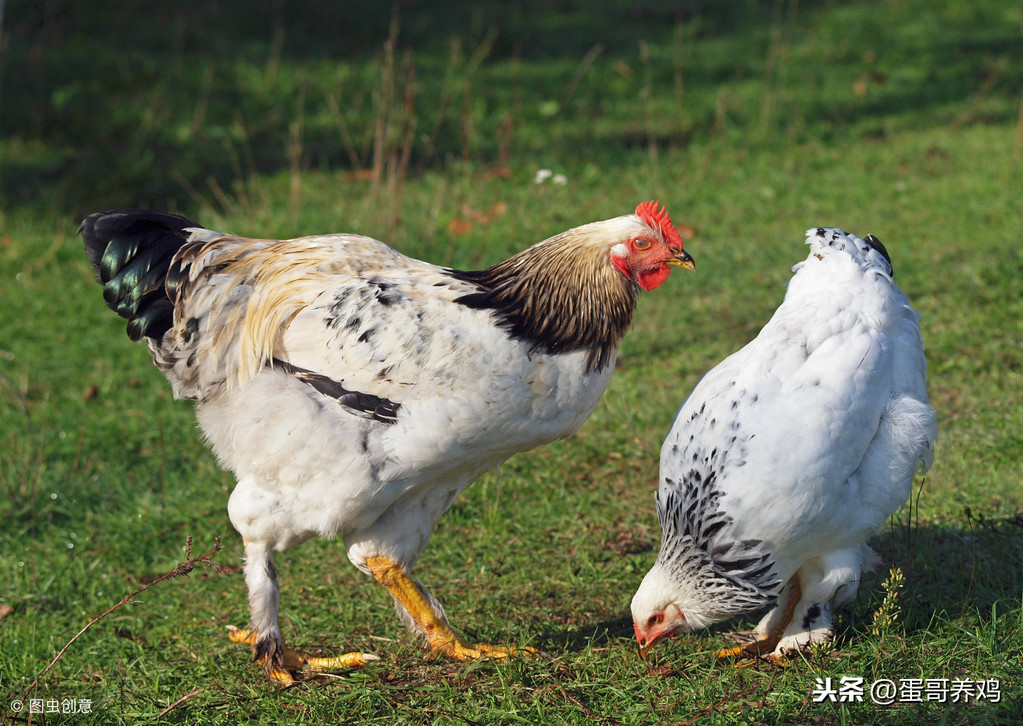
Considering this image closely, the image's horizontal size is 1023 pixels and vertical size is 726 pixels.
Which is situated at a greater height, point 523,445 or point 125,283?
point 125,283

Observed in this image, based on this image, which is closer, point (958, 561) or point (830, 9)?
point (958, 561)

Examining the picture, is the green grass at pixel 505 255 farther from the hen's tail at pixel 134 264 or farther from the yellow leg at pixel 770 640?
the hen's tail at pixel 134 264

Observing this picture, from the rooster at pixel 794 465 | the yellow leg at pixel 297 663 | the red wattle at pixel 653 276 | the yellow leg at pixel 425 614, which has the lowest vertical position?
the yellow leg at pixel 297 663

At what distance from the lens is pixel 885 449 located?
3371mm

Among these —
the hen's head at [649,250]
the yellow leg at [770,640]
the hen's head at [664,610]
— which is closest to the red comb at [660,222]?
the hen's head at [649,250]

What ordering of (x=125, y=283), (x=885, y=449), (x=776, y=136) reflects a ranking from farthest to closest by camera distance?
(x=776, y=136)
(x=125, y=283)
(x=885, y=449)

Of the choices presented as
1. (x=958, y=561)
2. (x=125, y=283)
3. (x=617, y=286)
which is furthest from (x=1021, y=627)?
(x=125, y=283)

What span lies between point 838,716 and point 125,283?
10.1 ft

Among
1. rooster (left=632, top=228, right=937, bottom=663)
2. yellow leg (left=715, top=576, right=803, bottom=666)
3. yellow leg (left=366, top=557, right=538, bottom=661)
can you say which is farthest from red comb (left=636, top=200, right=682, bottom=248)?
yellow leg (left=366, top=557, right=538, bottom=661)

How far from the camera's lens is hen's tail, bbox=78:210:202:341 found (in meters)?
3.98

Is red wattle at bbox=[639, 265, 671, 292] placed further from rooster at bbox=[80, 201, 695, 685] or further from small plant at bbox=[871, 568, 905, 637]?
small plant at bbox=[871, 568, 905, 637]

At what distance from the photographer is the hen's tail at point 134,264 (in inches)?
157

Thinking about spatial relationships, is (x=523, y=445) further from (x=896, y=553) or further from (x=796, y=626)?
(x=896, y=553)

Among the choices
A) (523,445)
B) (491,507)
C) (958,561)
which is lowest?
(491,507)
